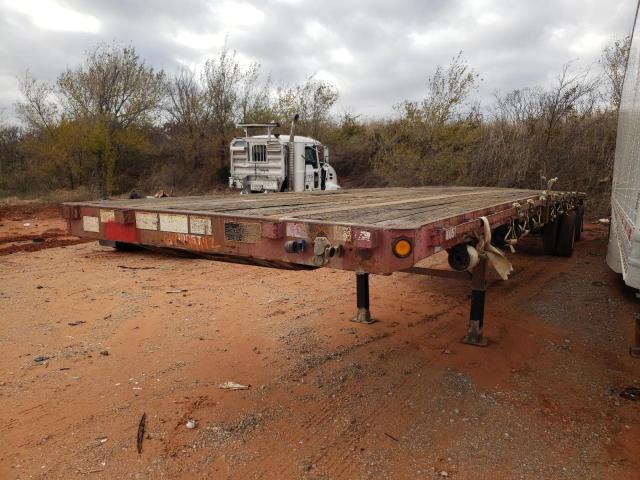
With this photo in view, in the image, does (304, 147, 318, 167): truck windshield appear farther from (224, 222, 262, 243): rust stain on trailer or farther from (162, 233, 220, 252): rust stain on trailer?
(224, 222, 262, 243): rust stain on trailer

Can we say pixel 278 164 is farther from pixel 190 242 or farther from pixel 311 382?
pixel 190 242

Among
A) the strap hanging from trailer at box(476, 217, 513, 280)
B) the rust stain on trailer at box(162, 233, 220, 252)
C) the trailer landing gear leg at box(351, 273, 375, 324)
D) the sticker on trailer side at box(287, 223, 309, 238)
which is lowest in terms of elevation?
the trailer landing gear leg at box(351, 273, 375, 324)

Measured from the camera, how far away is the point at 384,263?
2111 millimetres

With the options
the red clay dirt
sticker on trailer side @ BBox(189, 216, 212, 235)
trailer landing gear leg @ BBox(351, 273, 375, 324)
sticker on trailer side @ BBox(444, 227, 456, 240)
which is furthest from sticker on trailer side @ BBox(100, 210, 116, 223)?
the red clay dirt

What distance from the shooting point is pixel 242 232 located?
2605 mm

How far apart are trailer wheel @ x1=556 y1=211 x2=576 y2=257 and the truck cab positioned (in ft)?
24.2

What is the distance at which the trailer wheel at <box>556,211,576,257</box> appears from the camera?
862 centimetres

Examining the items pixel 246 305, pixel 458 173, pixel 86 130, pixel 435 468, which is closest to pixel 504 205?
pixel 435 468

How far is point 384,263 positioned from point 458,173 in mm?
15254

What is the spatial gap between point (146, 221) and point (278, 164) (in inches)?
469

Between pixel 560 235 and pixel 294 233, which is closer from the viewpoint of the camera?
pixel 294 233

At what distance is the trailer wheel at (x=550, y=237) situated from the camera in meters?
8.68

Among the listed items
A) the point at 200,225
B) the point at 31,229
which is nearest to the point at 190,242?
the point at 200,225

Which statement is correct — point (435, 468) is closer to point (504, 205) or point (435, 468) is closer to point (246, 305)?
point (504, 205)
